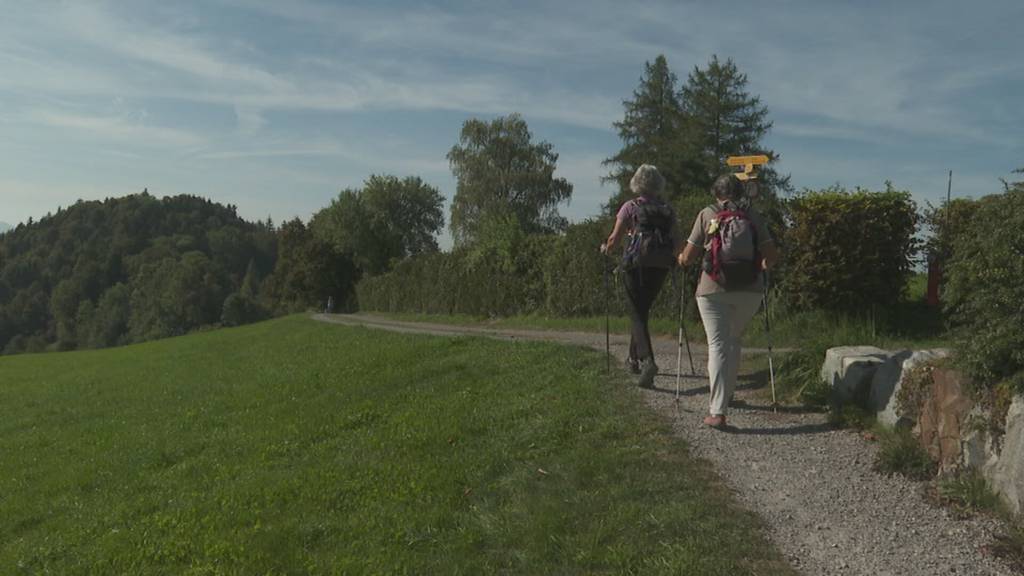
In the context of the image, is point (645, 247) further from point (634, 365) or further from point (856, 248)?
point (856, 248)

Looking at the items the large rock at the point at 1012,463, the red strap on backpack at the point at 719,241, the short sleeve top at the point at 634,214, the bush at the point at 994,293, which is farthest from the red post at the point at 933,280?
the large rock at the point at 1012,463

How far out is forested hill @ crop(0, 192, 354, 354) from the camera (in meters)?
108

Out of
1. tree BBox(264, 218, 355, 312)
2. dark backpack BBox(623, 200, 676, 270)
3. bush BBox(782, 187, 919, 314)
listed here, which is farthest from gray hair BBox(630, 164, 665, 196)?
tree BBox(264, 218, 355, 312)

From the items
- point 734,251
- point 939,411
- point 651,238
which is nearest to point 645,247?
point 651,238

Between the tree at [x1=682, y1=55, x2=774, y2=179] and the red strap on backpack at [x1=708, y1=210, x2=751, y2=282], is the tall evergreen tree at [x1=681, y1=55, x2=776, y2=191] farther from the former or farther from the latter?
the red strap on backpack at [x1=708, y1=210, x2=751, y2=282]

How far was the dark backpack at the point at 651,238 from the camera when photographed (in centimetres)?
755

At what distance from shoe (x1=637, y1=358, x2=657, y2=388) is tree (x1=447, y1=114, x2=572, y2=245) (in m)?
42.7

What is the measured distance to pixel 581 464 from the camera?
5547mm

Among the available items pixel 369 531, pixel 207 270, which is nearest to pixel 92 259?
pixel 207 270

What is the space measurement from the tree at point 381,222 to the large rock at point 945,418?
1875 inches

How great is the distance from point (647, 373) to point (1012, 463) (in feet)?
12.1

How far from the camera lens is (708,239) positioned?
6480 mm

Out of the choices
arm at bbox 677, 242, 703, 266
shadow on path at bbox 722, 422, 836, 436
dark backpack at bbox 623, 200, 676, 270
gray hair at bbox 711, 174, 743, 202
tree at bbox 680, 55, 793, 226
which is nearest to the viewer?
shadow on path at bbox 722, 422, 836, 436

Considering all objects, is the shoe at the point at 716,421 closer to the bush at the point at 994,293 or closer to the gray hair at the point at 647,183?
the bush at the point at 994,293
